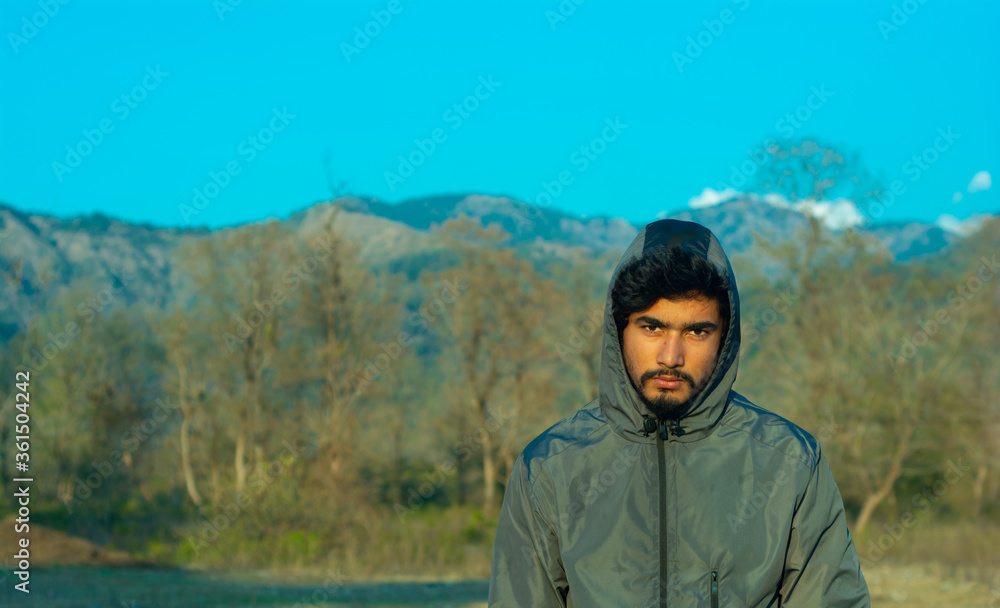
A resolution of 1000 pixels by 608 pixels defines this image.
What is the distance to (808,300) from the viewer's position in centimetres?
2803

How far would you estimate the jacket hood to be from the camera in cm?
224

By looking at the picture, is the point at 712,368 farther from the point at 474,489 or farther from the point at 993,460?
the point at 474,489

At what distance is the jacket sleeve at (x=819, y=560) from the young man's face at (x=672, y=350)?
370mm

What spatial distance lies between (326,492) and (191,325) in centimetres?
1578

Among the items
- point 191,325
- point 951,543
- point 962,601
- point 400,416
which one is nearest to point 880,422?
point 951,543
